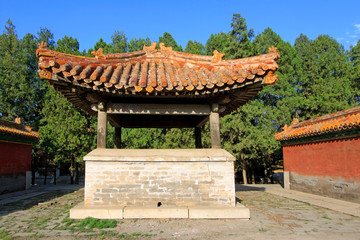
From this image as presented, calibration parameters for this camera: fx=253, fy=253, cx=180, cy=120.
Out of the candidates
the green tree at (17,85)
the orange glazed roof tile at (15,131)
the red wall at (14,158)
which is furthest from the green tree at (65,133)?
the green tree at (17,85)

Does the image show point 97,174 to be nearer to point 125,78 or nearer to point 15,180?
point 125,78

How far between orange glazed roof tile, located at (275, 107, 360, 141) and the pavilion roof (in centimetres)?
488

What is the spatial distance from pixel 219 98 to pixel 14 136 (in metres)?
11.5

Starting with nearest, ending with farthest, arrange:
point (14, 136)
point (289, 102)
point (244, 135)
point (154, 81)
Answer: point (154, 81), point (14, 136), point (244, 135), point (289, 102)

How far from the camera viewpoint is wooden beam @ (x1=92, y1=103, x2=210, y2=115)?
655 centimetres

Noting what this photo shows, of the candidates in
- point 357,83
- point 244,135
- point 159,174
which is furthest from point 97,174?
point 357,83

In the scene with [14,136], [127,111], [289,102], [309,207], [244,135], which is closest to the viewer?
[127,111]

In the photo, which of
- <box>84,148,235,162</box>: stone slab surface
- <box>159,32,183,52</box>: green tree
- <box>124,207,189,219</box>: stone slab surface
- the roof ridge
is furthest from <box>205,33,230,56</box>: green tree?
<box>124,207,189,219</box>: stone slab surface

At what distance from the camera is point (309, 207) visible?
8352 millimetres

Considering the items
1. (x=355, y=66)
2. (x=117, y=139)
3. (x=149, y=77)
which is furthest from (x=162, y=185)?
(x=355, y=66)

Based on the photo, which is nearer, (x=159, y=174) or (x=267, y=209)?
(x=159, y=174)

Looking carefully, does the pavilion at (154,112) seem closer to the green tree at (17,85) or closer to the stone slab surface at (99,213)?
the stone slab surface at (99,213)

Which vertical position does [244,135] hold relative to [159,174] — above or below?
above

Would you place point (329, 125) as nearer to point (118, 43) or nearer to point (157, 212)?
point (157, 212)
